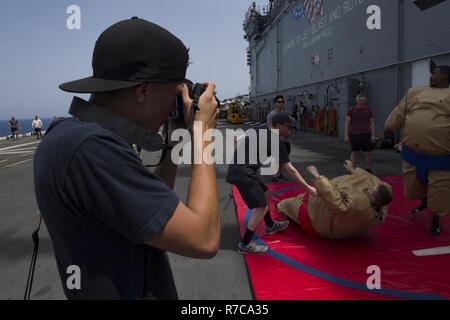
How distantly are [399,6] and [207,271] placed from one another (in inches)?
497

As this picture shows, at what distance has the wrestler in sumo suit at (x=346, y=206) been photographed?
3.94m

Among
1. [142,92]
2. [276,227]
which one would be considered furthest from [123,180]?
[276,227]

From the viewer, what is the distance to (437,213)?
4316mm

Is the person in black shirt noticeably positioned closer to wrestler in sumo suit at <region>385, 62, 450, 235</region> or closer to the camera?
wrestler in sumo suit at <region>385, 62, 450, 235</region>

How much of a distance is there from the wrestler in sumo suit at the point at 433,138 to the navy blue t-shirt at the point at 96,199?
4.24 meters

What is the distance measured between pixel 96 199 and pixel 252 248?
11.5 feet

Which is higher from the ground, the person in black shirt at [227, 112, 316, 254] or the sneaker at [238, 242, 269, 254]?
the person in black shirt at [227, 112, 316, 254]

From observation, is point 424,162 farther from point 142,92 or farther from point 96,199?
point 96,199

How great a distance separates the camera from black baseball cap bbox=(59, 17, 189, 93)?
100 cm

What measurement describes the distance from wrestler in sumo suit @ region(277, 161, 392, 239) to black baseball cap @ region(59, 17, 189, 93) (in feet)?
10.4

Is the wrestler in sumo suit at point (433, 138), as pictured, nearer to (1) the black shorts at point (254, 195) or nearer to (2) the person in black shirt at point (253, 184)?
(2) the person in black shirt at point (253, 184)

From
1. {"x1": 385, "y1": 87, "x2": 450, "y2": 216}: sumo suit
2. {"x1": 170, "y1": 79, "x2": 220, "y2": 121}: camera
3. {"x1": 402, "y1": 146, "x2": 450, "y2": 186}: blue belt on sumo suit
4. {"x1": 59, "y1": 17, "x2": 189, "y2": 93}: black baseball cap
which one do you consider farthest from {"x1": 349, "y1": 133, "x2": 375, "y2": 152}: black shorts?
{"x1": 59, "y1": 17, "x2": 189, "y2": 93}: black baseball cap
